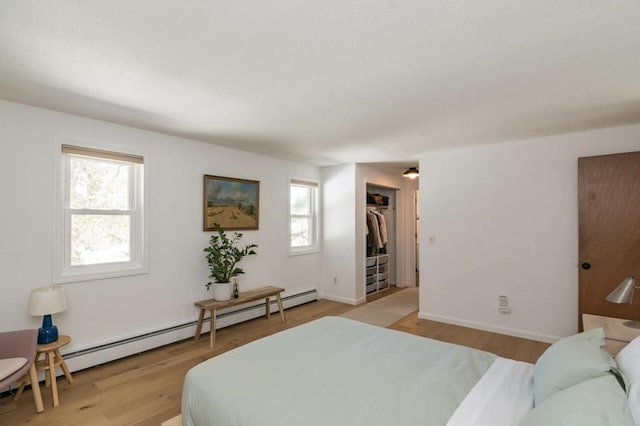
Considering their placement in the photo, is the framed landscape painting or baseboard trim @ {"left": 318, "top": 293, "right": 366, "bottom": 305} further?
baseboard trim @ {"left": 318, "top": 293, "right": 366, "bottom": 305}

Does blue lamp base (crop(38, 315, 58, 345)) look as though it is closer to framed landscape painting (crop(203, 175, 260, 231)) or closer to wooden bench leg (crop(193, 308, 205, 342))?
wooden bench leg (crop(193, 308, 205, 342))

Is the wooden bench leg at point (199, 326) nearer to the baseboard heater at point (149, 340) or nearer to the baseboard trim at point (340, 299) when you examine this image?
the baseboard heater at point (149, 340)

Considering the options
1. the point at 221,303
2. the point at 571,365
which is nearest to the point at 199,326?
the point at 221,303

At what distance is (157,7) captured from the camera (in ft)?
4.64

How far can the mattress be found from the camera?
135 centimetres

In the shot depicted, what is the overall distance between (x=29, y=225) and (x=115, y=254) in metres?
0.75

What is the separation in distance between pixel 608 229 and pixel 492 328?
1.62 m

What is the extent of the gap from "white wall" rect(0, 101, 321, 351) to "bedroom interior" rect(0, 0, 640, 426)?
0.02 m

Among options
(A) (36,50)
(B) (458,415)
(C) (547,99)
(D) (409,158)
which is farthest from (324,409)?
(D) (409,158)

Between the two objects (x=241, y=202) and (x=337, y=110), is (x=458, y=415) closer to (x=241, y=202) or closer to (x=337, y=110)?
(x=337, y=110)

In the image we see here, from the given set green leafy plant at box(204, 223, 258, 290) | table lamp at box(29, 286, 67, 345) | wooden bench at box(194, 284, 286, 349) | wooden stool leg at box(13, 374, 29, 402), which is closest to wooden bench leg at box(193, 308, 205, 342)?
wooden bench at box(194, 284, 286, 349)

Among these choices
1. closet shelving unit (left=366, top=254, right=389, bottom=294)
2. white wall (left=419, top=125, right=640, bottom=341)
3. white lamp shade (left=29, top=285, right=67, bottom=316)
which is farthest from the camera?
closet shelving unit (left=366, top=254, right=389, bottom=294)

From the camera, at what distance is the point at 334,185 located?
214 inches

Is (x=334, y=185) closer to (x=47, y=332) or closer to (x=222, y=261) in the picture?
(x=222, y=261)
